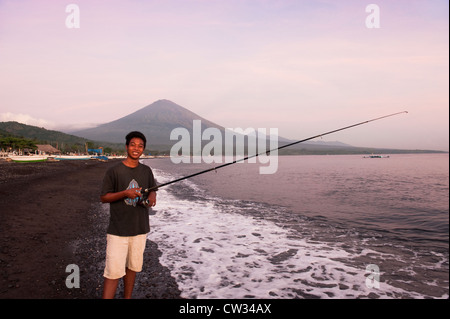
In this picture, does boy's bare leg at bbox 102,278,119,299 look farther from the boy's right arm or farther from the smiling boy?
the boy's right arm

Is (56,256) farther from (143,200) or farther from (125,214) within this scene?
(143,200)

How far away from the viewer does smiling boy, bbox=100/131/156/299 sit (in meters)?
3.41

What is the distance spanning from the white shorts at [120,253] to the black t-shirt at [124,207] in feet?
0.32

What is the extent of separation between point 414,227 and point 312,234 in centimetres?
565

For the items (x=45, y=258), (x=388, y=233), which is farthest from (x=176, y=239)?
(x=388, y=233)

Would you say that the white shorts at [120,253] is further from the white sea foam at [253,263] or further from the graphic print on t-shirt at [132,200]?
the white sea foam at [253,263]

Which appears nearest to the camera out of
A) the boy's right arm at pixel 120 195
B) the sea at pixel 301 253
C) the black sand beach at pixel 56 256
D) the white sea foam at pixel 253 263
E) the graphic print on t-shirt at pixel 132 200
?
the boy's right arm at pixel 120 195

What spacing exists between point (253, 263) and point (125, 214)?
4.13 m

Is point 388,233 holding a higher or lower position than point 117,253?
lower

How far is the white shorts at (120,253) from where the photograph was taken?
343cm

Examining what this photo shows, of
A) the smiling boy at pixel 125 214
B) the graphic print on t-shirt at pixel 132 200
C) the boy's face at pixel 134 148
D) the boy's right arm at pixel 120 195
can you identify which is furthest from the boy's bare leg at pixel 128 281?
the boy's face at pixel 134 148

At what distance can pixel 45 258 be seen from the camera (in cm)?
564
